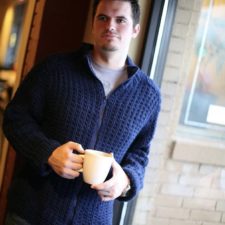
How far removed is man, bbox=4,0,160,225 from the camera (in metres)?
1.31

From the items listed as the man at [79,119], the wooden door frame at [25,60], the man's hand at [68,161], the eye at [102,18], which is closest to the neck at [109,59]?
the man at [79,119]

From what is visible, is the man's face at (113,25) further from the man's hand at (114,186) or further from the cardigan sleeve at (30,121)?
the man's hand at (114,186)

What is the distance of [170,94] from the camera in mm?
1859

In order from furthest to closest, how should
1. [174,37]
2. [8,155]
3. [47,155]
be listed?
[8,155] → [174,37] → [47,155]

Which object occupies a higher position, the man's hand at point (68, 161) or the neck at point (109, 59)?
the neck at point (109, 59)

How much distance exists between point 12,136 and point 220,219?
3.96 ft

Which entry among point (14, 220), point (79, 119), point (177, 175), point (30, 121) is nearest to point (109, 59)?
point (79, 119)

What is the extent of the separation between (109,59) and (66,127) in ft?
0.95

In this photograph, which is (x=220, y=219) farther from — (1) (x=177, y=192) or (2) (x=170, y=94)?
(2) (x=170, y=94)

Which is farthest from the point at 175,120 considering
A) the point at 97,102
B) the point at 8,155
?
the point at 8,155

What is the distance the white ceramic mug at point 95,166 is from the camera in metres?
1.11

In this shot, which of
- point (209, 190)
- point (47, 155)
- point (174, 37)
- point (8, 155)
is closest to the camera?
point (47, 155)

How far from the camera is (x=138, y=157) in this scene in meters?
1.42

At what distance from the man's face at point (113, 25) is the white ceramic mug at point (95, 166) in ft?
1.34
